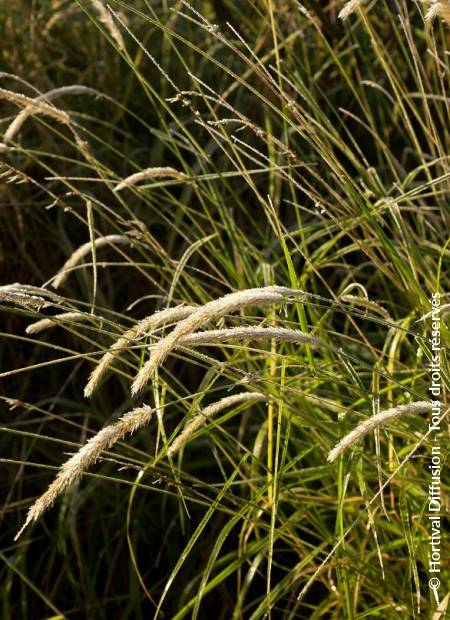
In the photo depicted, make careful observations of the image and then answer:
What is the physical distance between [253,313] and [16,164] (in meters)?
0.97

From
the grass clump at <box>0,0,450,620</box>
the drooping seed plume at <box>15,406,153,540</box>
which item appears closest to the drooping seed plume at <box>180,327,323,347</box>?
the grass clump at <box>0,0,450,620</box>

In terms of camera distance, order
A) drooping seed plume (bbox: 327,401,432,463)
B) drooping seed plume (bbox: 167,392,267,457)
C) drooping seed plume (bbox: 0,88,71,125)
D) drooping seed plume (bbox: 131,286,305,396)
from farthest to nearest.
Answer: drooping seed plume (bbox: 0,88,71,125) → drooping seed plume (bbox: 167,392,267,457) → drooping seed plume (bbox: 327,401,432,463) → drooping seed plume (bbox: 131,286,305,396)

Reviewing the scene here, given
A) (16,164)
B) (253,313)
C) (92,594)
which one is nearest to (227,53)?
(16,164)

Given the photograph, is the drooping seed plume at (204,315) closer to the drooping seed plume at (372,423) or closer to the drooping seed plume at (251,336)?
the drooping seed plume at (251,336)

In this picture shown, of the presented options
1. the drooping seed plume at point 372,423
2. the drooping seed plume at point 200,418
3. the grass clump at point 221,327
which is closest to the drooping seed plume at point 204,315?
the grass clump at point 221,327

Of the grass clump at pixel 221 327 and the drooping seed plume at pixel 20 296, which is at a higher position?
the drooping seed plume at pixel 20 296

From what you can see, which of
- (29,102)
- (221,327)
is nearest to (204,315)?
(221,327)

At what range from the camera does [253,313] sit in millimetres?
2281

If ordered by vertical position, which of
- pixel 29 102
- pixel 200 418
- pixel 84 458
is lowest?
pixel 200 418

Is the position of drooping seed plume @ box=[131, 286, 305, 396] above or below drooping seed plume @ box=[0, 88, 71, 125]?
below

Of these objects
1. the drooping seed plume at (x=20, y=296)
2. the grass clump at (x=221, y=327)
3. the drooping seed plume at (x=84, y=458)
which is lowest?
the grass clump at (x=221, y=327)

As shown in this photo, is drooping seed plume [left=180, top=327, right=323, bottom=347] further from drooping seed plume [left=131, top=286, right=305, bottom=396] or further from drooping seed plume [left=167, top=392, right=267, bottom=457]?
drooping seed plume [left=167, top=392, right=267, bottom=457]

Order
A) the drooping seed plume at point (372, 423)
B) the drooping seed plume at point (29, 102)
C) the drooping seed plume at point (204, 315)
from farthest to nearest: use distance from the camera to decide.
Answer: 1. the drooping seed plume at point (29, 102)
2. the drooping seed plume at point (372, 423)
3. the drooping seed plume at point (204, 315)

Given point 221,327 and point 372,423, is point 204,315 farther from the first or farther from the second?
point 221,327
